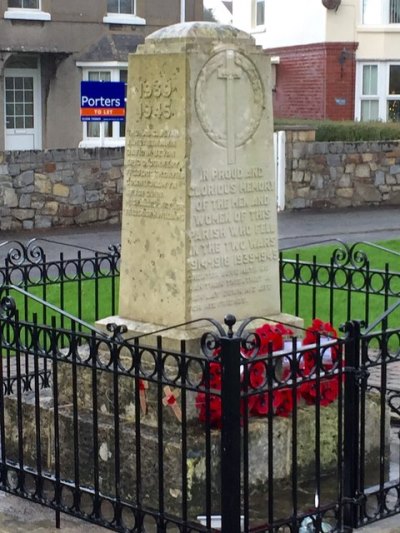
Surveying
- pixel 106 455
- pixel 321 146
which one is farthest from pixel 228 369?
pixel 321 146

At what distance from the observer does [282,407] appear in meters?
5.36

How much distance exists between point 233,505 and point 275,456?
789 mm

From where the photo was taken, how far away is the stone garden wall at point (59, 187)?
1608 cm

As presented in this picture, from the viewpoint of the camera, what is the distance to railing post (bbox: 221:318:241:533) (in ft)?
14.8

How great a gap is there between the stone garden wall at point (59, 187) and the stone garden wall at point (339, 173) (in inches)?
133

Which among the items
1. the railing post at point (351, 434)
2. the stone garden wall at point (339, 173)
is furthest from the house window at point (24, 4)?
the railing post at point (351, 434)

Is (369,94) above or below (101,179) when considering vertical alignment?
above

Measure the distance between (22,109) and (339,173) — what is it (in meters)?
9.86

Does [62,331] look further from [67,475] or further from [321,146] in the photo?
[321,146]

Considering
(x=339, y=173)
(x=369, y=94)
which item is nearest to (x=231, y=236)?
(x=339, y=173)

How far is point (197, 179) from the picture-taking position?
552 cm

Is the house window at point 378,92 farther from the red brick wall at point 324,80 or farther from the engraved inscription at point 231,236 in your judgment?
the engraved inscription at point 231,236

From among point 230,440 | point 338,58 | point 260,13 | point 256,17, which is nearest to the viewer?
point 230,440

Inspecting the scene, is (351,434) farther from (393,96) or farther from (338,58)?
(393,96)
